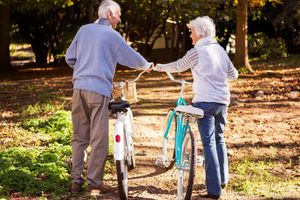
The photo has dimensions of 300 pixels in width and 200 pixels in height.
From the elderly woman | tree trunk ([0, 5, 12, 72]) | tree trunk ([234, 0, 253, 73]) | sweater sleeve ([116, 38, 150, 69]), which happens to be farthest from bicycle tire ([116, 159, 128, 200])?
tree trunk ([0, 5, 12, 72])

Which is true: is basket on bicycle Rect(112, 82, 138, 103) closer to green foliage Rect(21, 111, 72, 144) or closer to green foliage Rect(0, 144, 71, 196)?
green foliage Rect(0, 144, 71, 196)

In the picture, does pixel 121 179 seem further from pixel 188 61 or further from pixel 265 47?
pixel 265 47

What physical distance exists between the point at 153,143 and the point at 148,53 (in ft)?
65.0

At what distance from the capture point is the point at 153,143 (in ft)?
28.8

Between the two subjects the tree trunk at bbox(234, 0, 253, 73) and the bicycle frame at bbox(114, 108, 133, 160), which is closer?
the bicycle frame at bbox(114, 108, 133, 160)

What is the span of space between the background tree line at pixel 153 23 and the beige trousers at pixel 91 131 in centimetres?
1626

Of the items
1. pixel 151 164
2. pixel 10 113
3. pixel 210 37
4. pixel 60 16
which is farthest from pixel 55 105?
pixel 60 16

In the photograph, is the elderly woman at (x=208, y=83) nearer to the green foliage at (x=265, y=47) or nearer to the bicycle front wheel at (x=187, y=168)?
the bicycle front wheel at (x=187, y=168)

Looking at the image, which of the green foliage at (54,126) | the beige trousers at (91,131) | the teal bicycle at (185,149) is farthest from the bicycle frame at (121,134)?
the green foliage at (54,126)

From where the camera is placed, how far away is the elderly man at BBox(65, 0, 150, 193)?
18.8 ft

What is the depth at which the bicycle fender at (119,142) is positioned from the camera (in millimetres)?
→ 5613

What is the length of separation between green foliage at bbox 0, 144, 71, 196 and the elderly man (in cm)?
57

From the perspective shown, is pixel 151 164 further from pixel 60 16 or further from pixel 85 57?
pixel 60 16

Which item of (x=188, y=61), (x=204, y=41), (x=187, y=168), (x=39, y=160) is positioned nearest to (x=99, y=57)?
(x=188, y=61)
